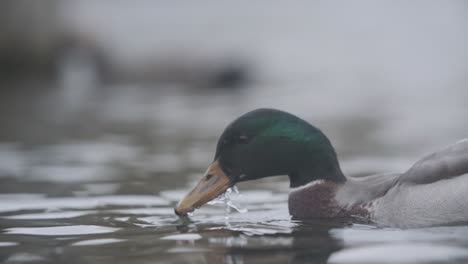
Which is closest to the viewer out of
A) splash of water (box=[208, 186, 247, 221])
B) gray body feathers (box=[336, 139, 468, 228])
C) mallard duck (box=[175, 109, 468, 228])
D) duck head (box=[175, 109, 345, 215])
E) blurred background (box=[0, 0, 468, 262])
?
gray body feathers (box=[336, 139, 468, 228])

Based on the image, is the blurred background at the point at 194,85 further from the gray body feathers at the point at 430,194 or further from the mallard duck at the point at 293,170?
the gray body feathers at the point at 430,194

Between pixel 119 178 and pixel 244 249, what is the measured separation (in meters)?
4.37

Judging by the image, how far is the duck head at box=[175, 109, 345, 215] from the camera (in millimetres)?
6906

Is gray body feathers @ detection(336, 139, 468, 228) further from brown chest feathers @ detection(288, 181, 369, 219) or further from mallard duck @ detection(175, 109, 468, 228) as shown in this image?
brown chest feathers @ detection(288, 181, 369, 219)

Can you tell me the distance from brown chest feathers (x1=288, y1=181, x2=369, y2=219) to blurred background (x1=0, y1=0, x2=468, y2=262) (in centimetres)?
224

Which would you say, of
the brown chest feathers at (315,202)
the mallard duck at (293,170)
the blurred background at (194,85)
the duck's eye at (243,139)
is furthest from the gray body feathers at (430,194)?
the blurred background at (194,85)

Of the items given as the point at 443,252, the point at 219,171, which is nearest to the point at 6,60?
the point at 219,171

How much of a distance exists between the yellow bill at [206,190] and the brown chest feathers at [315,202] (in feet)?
1.55

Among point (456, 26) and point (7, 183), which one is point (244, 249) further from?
point (456, 26)

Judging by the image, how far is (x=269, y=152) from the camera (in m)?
6.96

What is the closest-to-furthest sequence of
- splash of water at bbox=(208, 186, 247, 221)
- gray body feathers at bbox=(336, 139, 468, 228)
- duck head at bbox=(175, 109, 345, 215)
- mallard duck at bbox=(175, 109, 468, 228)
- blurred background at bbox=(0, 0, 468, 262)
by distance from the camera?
gray body feathers at bbox=(336, 139, 468, 228) → mallard duck at bbox=(175, 109, 468, 228) → duck head at bbox=(175, 109, 345, 215) → splash of water at bbox=(208, 186, 247, 221) → blurred background at bbox=(0, 0, 468, 262)

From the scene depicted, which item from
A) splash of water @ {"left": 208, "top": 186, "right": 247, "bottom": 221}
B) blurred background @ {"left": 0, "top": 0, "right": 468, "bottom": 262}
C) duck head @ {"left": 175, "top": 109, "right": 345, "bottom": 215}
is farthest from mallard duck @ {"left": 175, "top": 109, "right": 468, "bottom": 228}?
blurred background @ {"left": 0, "top": 0, "right": 468, "bottom": 262}

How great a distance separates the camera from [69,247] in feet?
19.5

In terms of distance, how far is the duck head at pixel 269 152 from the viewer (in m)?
6.91
